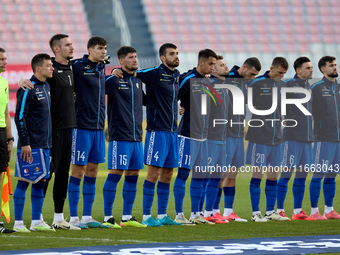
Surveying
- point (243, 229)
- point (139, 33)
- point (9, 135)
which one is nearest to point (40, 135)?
point (9, 135)

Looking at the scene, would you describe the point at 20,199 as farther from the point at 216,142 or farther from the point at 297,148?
the point at 297,148

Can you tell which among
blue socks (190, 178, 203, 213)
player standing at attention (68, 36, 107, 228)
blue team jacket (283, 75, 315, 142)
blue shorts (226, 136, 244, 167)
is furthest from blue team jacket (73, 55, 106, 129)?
blue team jacket (283, 75, 315, 142)

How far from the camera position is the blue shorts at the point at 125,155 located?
7.15 metres

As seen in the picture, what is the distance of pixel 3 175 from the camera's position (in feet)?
21.7

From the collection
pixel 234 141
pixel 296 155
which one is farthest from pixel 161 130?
pixel 296 155

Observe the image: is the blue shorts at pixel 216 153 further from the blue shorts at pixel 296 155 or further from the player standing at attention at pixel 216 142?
the blue shorts at pixel 296 155

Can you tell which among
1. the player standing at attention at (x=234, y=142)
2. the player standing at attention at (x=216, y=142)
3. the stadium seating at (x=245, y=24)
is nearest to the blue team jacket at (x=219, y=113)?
the player standing at attention at (x=216, y=142)

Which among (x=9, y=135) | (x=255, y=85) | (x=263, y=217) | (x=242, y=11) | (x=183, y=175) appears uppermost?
(x=242, y=11)

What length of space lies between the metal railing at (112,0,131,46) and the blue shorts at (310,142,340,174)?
693 inches

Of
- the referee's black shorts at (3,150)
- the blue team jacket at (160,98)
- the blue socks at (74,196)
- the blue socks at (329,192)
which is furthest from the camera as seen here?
the blue socks at (329,192)

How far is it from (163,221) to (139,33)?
2147 cm

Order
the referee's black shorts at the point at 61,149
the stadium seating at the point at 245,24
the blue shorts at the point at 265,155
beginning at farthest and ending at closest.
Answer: the stadium seating at the point at 245,24
the blue shorts at the point at 265,155
the referee's black shorts at the point at 61,149

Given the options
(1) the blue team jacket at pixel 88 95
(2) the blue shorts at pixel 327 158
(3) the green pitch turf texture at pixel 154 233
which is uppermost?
(1) the blue team jacket at pixel 88 95

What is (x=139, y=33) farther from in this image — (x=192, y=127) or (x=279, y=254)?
(x=279, y=254)
